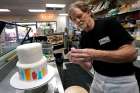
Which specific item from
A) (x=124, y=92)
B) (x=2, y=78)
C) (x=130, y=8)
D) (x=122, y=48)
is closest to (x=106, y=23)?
(x=122, y=48)

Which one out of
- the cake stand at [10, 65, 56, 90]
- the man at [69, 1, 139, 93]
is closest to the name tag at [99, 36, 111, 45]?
the man at [69, 1, 139, 93]

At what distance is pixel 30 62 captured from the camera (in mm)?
899

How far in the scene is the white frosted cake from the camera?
881 mm

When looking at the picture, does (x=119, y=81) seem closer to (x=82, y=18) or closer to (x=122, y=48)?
(x=122, y=48)

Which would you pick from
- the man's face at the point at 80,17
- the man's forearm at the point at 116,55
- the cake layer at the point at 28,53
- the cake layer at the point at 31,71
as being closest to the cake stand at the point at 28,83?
the cake layer at the point at 31,71

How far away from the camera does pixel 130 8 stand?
2807 millimetres

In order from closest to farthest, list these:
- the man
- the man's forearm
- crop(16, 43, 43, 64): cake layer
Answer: crop(16, 43, 43, 64): cake layer → the man's forearm → the man

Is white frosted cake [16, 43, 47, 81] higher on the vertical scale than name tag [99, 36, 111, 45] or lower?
lower

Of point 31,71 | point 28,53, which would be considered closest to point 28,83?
point 31,71

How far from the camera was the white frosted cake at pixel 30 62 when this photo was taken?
2.89ft

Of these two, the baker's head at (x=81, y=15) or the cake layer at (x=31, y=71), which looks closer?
the cake layer at (x=31, y=71)

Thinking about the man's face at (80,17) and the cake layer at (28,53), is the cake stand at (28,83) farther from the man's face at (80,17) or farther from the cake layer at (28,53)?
the man's face at (80,17)

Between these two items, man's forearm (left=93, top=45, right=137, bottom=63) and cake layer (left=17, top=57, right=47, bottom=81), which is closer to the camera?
cake layer (left=17, top=57, right=47, bottom=81)

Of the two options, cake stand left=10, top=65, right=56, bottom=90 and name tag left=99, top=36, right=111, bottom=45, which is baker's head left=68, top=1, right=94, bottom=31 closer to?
name tag left=99, top=36, right=111, bottom=45
